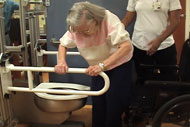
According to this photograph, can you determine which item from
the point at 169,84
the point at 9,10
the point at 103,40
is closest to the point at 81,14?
the point at 103,40

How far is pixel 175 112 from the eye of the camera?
5.23 feet

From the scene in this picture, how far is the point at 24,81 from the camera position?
2.03 metres

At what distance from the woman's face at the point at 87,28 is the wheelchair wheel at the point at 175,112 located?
67 cm

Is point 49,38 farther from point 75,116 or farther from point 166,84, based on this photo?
point 166,84

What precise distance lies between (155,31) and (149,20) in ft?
0.33

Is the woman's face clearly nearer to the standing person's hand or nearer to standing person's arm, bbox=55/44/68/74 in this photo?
standing person's arm, bbox=55/44/68/74

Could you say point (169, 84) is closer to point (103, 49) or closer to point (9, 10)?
point (103, 49)

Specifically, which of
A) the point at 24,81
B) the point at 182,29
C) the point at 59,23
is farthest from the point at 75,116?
the point at 182,29

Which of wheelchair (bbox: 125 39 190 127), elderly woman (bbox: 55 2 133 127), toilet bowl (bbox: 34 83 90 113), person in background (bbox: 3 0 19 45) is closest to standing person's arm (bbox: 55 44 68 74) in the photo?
elderly woman (bbox: 55 2 133 127)

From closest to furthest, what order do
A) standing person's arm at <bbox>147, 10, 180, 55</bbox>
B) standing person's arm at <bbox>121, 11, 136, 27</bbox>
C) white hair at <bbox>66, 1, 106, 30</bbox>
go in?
white hair at <bbox>66, 1, 106, 30</bbox> < standing person's arm at <bbox>147, 10, 180, 55</bbox> < standing person's arm at <bbox>121, 11, 136, 27</bbox>

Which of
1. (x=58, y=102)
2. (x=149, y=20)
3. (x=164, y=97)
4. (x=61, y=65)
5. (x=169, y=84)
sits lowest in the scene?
(x=58, y=102)

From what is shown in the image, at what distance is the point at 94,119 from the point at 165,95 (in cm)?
60

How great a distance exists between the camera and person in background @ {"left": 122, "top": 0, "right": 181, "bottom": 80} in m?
1.78

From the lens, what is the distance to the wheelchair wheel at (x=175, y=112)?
4.86ft
